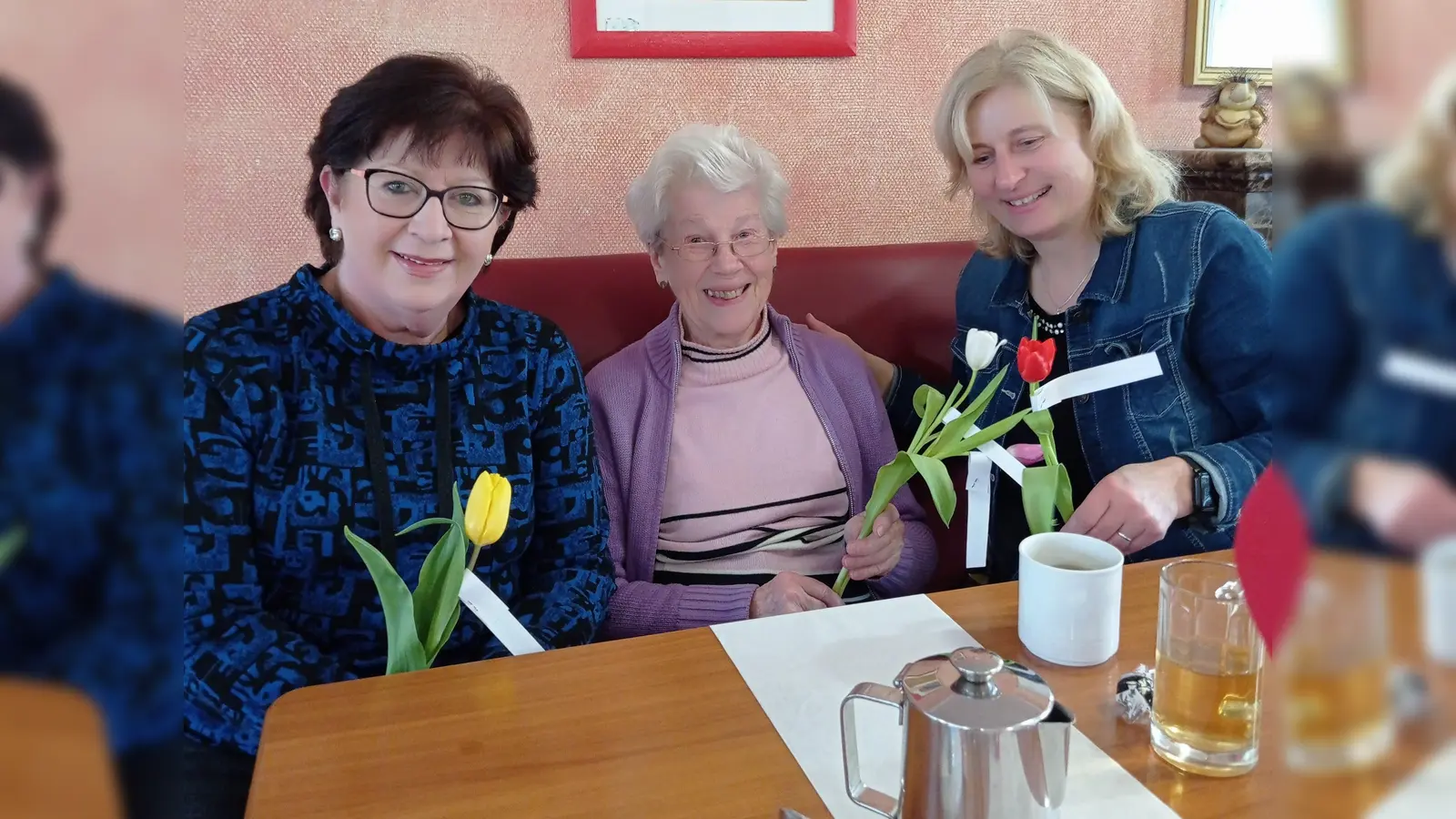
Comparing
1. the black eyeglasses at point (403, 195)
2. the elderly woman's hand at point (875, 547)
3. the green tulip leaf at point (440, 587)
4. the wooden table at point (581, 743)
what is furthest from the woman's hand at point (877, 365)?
the green tulip leaf at point (440, 587)

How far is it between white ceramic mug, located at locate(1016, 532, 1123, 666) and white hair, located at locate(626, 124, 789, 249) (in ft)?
3.02

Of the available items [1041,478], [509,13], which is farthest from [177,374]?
[509,13]

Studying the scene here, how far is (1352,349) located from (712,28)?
6.37 ft

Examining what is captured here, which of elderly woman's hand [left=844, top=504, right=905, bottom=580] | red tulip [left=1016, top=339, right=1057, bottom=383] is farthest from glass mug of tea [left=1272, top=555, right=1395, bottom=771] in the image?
elderly woman's hand [left=844, top=504, right=905, bottom=580]

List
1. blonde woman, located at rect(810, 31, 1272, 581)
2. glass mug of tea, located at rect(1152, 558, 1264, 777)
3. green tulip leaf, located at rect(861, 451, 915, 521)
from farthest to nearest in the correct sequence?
blonde woman, located at rect(810, 31, 1272, 581)
green tulip leaf, located at rect(861, 451, 915, 521)
glass mug of tea, located at rect(1152, 558, 1264, 777)

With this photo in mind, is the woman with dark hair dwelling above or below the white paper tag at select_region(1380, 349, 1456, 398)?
below

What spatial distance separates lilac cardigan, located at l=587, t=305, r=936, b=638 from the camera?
4.94 feet

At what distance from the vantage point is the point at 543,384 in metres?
1.32

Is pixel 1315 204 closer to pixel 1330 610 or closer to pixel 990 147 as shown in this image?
pixel 1330 610

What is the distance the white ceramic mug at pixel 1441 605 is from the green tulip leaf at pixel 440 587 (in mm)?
853

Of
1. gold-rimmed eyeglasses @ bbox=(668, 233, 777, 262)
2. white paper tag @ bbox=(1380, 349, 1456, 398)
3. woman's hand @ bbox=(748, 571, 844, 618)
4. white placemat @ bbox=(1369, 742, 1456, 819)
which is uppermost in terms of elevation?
white paper tag @ bbox=(1380, 349, 1456, 398)

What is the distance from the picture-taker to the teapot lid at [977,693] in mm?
611

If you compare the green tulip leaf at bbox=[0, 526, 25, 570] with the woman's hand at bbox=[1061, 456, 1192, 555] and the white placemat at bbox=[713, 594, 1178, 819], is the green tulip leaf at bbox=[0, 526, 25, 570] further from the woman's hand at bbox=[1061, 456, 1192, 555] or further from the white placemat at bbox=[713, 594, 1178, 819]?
the woman's hand at bbox=[1061, 456, 1192, 555]

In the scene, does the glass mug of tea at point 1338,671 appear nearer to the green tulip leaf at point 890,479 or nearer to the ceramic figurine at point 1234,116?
the green tulip leaf at point 890,479
